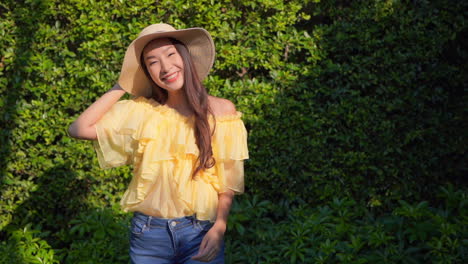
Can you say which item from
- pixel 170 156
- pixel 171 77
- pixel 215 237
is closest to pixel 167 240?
pixel 215 237

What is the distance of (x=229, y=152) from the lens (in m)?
2.11

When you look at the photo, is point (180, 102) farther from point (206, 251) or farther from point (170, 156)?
point (206, 251)

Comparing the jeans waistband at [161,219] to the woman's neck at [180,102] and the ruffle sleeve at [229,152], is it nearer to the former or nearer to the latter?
the ruffle sleeve at [229,152]

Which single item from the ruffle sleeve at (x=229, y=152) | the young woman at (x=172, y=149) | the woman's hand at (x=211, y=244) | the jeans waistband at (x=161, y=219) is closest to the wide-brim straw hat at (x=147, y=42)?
the young woman at (x=172, y=149)

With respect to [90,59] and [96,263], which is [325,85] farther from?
[96,263]

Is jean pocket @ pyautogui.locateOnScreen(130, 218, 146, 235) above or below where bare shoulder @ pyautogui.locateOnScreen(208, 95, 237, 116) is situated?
below

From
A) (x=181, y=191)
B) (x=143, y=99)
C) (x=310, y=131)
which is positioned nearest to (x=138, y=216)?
(x=181, y=191)

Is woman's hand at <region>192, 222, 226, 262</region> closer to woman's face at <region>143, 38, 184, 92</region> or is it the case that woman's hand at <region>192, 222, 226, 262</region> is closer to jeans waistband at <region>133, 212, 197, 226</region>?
jeans waistband at <region>133, 212, 197, 226</region>

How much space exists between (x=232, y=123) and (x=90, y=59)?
2418 mm

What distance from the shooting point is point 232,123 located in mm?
2141

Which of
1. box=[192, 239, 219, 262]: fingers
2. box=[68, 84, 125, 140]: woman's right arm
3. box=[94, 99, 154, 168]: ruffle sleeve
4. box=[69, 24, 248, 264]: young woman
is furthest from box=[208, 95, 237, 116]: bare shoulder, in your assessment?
box=[192, 239, 219, 262]: fingers

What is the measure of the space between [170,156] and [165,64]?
1.25ft

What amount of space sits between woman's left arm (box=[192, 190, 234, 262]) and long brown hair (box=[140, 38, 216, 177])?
168 mm

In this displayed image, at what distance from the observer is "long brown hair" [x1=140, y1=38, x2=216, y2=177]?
2.08 m
